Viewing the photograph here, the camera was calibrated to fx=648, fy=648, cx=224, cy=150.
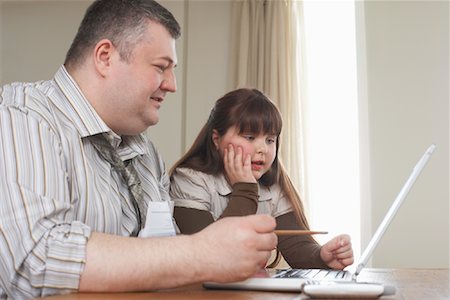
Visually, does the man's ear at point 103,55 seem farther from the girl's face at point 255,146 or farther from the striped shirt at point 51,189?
the girl's face at point 255,146

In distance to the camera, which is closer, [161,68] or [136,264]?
[136,264]

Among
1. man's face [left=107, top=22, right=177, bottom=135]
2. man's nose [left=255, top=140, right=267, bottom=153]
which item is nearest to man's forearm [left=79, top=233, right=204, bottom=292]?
man's face [left=107, top=22, right=177, bottom=135]

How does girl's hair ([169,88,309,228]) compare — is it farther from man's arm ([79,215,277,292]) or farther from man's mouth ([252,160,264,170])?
man's arm ([79,215,277,292])

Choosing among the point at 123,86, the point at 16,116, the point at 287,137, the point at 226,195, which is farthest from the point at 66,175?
the point at 287,137

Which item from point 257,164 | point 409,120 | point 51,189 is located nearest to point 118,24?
point 51,189

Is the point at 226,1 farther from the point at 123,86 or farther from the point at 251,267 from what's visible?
the point at 251,267

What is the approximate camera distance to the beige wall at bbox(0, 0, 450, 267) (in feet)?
13.0

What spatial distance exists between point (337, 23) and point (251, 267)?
3.44 metres

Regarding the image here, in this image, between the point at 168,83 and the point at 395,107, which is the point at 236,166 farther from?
the point at 395,107

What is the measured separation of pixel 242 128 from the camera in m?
2.21

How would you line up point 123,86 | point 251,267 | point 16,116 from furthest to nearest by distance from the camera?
1. point 123,86
2. point 16,116
3. point 251,267

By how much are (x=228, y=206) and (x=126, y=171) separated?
1.78 feet

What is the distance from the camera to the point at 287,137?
419cm

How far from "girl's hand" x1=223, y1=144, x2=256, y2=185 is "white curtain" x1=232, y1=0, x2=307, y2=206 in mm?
1993
